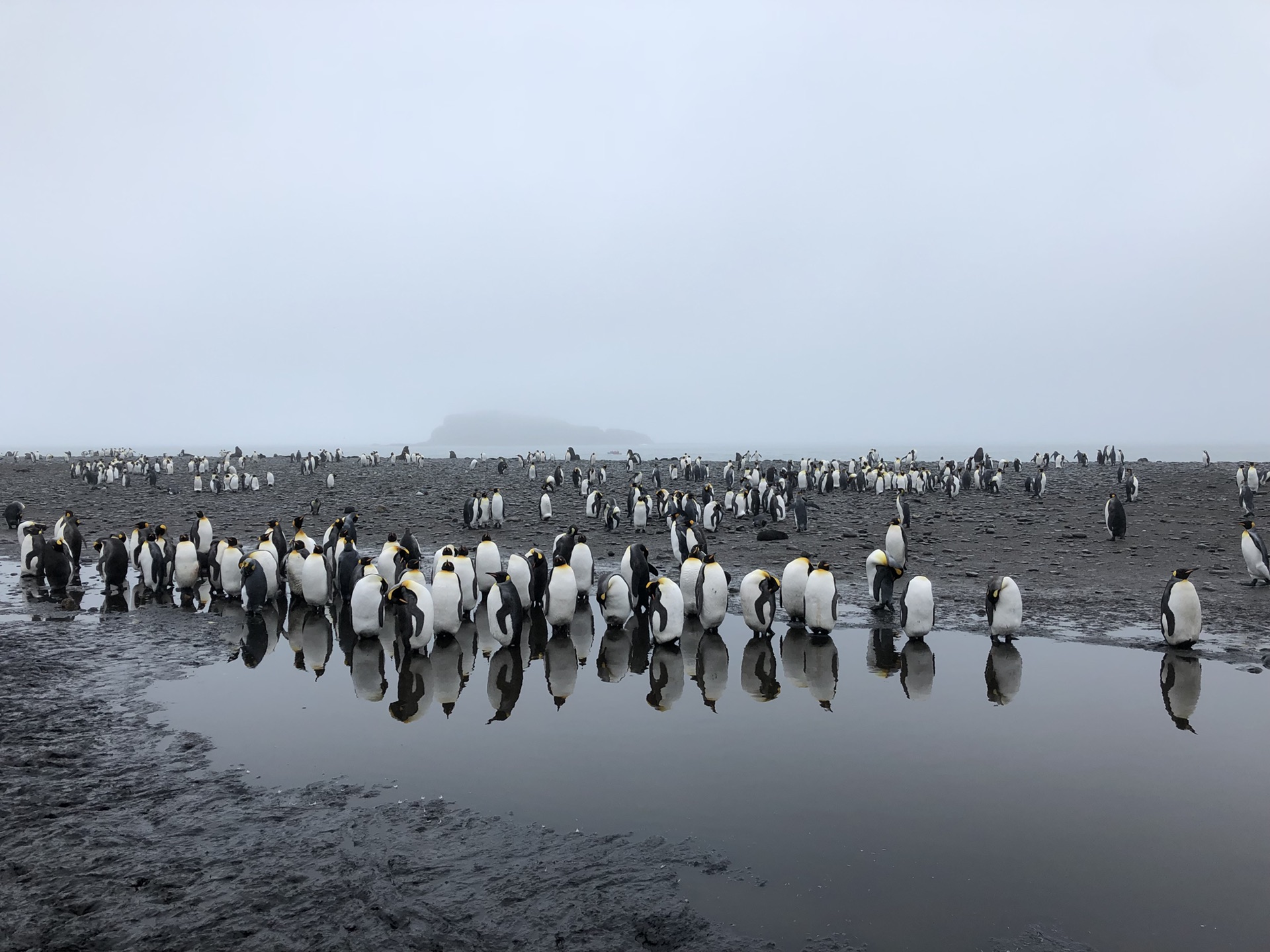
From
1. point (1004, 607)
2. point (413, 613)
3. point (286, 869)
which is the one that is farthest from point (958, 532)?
point (286, 869)

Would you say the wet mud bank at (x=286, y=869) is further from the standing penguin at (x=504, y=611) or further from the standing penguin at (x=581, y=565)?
the standing penguin at (x=581, y=565)

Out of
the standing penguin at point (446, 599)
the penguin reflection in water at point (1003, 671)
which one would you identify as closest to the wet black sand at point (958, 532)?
the penguin reflection in water at point (1003, 671)

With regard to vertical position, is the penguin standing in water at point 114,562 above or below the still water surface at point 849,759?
above

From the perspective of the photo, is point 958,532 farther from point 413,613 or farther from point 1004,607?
point 413,613

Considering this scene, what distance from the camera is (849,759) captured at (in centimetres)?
541

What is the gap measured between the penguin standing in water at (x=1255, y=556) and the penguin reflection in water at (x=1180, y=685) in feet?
14.3

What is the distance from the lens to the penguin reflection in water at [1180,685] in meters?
6.21

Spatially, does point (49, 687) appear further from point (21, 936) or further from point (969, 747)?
point (969, 747)

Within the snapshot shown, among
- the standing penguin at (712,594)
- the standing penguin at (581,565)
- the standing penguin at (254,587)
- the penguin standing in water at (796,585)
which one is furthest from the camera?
the standing penguin at (581,565)

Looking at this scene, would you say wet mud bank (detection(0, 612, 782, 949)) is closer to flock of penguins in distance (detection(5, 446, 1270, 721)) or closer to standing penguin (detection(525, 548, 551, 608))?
flock of penguins in distance (detection(5, 446, 1270, 721))

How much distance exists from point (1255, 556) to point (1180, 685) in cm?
559

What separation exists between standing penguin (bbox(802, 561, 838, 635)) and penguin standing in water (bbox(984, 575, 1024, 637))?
1.78m

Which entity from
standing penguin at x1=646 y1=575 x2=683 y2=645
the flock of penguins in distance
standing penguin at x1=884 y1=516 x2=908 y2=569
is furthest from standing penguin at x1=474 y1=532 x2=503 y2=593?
standing penguin at x1=884 y1=516 x2=908 y2=569

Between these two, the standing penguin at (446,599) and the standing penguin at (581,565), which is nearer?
the standing penguin at (446,599)
